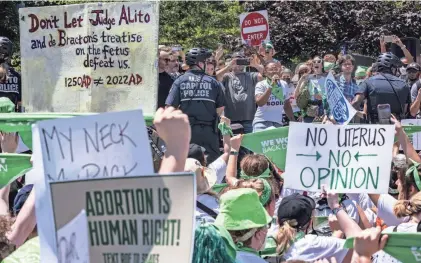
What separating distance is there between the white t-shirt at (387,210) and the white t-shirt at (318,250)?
0.68 m

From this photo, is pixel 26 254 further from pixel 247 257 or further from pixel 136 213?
pixel 247 257

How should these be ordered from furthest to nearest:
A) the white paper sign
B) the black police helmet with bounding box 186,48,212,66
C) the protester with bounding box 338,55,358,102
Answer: the protester with bounding box 338,55,358,102 → the black police helmet with bounding box 186,48,212,66 → the white paper sign

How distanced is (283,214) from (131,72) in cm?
164

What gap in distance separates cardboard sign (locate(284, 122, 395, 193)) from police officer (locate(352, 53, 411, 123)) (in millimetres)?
5234

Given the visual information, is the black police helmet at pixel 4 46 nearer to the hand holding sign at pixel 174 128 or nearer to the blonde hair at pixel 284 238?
the blonde hair at pixel 284 238

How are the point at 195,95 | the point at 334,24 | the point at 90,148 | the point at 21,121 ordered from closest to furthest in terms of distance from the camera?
the point at 90,148
the point at 21,121
the point at 195,95
the point at 334,24

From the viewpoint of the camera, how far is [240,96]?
11.3 m

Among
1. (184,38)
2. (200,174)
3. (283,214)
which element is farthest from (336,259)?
(184,38)

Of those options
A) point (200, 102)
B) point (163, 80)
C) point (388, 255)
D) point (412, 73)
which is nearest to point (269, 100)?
point (163, 80)

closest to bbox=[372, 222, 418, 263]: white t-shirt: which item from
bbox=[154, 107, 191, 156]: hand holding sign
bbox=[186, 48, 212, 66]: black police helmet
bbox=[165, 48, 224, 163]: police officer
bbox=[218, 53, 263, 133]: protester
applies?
bbox=[154, 107, 191, 156]: hand holding sign

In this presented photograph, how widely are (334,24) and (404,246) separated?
86.0ft

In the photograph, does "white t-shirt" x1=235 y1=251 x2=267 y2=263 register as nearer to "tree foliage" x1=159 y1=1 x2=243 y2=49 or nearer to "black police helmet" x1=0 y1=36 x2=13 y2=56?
"black police helmet" x1=0 y1=36 x2=13 y2=56

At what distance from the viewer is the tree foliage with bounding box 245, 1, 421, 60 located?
28547 millimetres

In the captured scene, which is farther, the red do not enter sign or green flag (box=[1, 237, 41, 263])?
the red do not enter sign
